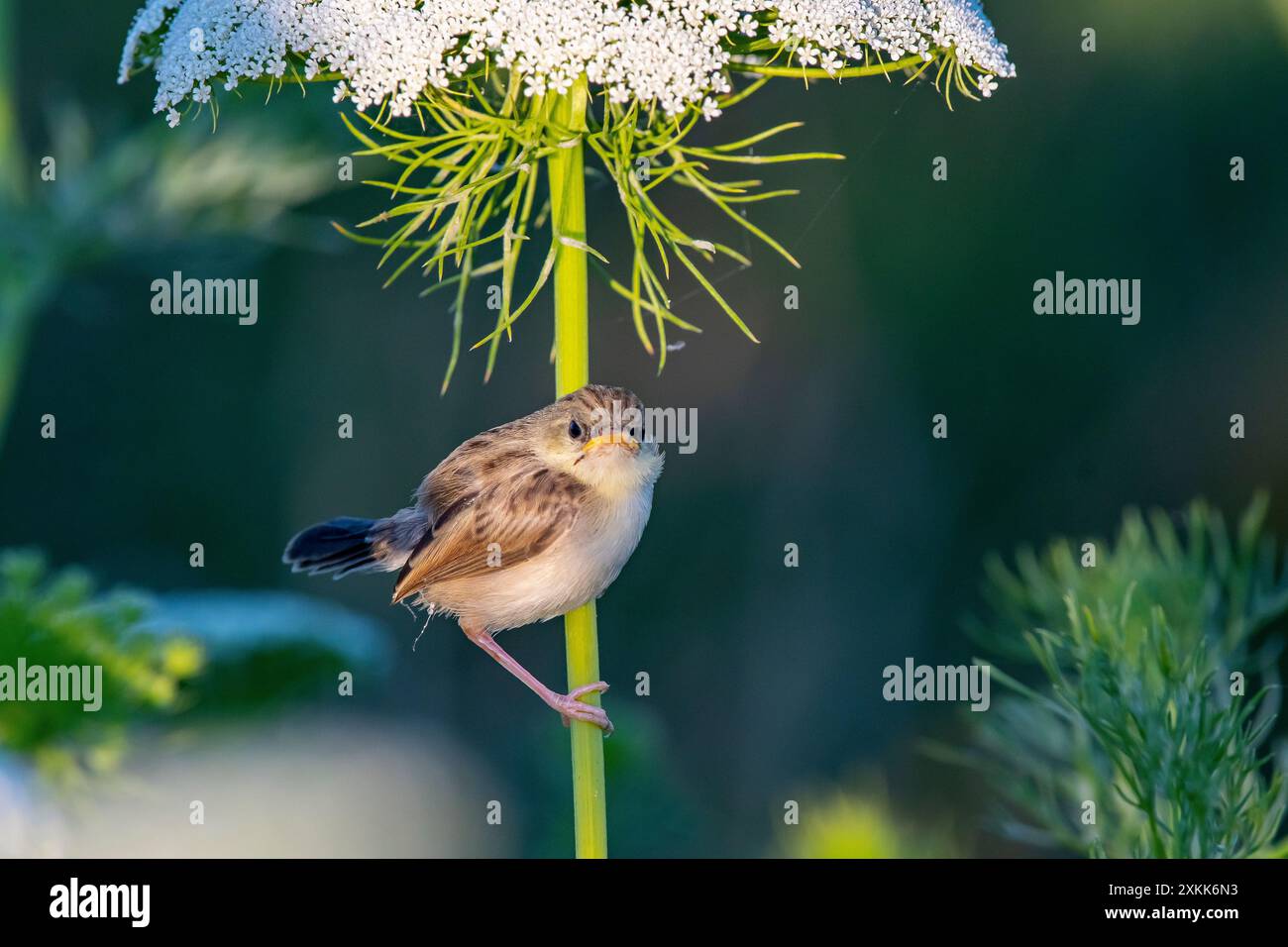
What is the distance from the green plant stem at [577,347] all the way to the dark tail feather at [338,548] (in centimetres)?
52

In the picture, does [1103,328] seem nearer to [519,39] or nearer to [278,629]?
[278,629]

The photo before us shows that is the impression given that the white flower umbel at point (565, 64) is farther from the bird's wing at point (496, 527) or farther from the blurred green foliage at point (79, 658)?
the blurred green foliage at point (79, 658)

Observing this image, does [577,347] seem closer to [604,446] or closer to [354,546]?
[604,446]

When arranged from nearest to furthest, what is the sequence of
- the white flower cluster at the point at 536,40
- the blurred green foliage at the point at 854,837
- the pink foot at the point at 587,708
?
1. the white flower cluster at the point at 536,40
2. the pink foot at the point at 587,708
3. the blurred green foliage at the point at 854,837

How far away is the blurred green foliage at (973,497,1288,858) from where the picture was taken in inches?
67.3

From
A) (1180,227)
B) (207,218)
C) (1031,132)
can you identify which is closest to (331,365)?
(207,218)

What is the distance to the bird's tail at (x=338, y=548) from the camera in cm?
209

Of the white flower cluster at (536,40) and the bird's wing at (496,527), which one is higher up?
the white flower cluster at (536,40)

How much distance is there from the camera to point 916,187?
18.0ft

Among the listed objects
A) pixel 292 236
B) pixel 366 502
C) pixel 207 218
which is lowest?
pixel 366 502

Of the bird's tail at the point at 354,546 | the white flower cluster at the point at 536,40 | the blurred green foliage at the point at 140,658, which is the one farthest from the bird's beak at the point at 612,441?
the blurred green foliage at the point at 140,658

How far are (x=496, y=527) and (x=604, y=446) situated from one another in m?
0.20

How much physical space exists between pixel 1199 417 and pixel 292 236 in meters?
3.46

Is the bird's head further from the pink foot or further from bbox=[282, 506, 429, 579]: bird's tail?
the pink foot
